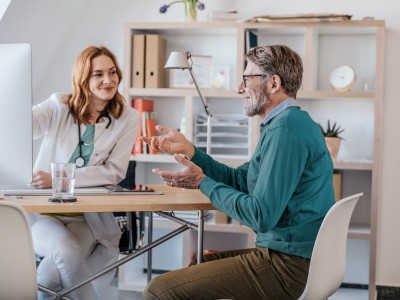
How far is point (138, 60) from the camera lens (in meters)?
4.50

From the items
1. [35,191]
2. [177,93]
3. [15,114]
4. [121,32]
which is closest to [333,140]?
[177,93]

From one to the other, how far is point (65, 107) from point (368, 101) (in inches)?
82.6

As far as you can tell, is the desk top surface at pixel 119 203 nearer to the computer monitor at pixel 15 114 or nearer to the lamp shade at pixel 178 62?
the computer monitor at pixel 15 114

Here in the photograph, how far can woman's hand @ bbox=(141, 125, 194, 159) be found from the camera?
2.66 metres

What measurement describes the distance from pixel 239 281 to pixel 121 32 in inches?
115

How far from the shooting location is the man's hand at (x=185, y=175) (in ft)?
7.91

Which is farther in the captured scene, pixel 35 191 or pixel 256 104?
pixel 35 191

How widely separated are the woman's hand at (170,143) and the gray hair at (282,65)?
0.41 m

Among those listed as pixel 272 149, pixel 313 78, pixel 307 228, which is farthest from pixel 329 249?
pixel 313 78

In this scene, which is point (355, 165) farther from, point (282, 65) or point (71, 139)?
point (282, 65)

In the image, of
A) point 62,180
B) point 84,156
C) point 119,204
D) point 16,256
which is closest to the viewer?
point 16,256

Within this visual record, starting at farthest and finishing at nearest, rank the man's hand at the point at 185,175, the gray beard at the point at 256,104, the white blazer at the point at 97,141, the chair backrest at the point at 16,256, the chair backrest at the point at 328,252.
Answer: the white blazer at the point at 97,141, the gray beard at the point at 256,104, the man's hand at the point at 185,175, the chair backrest at the point at 328,252, the chair backrest at the point at 16,256

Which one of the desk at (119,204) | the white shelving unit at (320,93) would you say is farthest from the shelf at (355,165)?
the desk at (119,204)

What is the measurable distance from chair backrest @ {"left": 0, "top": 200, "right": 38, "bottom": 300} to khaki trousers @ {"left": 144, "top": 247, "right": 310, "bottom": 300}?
415 millimetres
